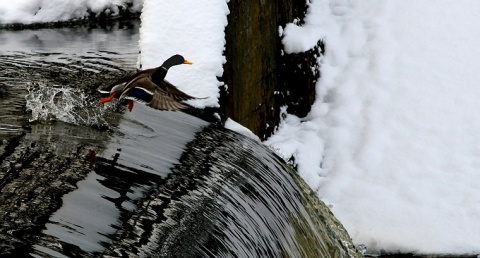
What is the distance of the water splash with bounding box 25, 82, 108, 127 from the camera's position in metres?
4.56

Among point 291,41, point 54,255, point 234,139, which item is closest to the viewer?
point 54,255

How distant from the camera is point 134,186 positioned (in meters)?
3.72

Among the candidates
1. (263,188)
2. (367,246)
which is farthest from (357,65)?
(263,188)

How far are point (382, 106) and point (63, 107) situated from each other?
2939 millimetres

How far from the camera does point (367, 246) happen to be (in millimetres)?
5891

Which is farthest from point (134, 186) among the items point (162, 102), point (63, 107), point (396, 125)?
point (396, 125)

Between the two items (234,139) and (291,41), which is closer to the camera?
(234,139)

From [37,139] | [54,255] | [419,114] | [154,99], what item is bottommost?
[54,255]

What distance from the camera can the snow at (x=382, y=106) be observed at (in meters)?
5.80

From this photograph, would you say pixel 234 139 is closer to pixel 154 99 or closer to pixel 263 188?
pixel 263 188

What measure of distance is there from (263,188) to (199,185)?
1.78 feet

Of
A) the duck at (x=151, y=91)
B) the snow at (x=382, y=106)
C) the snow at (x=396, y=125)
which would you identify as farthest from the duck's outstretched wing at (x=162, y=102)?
the snow at (x=396, y=125)

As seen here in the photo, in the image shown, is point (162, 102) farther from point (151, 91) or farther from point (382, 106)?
point (382, 106)

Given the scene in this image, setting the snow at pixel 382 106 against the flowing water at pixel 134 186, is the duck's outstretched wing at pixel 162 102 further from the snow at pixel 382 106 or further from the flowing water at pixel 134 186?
the snow at pixel 382 106
